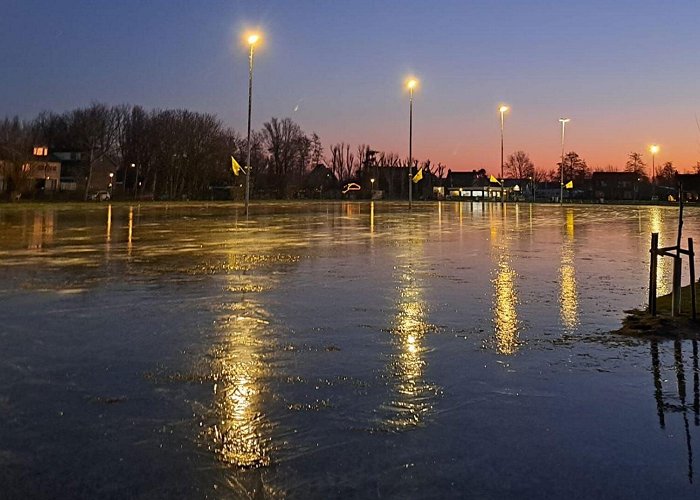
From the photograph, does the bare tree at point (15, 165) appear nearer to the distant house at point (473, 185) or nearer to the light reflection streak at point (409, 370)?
the light reflection streak at point (409, 370)

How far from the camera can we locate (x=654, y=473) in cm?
446

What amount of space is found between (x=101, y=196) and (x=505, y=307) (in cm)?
9071

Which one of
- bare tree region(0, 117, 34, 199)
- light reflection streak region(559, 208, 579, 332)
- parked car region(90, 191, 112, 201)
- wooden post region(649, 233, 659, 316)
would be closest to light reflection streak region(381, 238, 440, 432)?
light reflection streak region(559, 208, 579, 332)

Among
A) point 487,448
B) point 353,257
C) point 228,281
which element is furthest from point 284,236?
point 487,448

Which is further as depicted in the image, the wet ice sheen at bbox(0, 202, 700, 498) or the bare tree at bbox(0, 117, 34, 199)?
the bare tree at bbox(0, 117, 34, 199)

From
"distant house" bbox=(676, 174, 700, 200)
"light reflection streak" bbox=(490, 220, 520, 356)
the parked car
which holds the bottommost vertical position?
"light reflection streak" bbox=(490, 220, 520, 356)

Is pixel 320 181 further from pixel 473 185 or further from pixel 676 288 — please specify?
pixel 676 288

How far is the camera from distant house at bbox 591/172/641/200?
508ft

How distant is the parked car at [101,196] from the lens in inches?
3586

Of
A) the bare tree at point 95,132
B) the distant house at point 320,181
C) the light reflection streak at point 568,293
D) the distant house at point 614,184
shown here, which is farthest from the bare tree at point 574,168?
the light reflection streak at point 568,293

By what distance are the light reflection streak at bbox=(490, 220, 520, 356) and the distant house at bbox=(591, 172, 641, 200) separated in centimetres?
14464

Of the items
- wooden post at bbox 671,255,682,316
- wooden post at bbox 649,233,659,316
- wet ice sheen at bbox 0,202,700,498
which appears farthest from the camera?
wooden post at bbox 649,233,659,316

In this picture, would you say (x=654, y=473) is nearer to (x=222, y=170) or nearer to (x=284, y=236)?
(x=284, y=236)

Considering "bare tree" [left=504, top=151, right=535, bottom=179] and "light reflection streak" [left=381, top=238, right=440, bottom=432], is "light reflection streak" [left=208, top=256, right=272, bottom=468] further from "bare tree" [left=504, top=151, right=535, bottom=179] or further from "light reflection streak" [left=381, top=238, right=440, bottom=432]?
"bare tree" [left=504, top=151, right=535, bottom=179]
